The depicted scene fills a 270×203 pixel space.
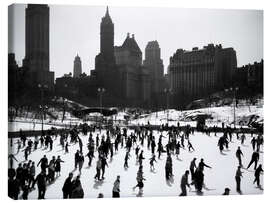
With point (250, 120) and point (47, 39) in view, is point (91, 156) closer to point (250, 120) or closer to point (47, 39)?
point (47, 39)

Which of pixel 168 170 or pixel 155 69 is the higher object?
pixel 155 69

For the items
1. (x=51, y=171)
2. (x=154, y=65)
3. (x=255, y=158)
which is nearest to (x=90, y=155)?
(x=51, y=171)

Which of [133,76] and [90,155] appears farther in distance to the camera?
[133,76]

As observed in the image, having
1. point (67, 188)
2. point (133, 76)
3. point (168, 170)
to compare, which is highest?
point (133, 76)

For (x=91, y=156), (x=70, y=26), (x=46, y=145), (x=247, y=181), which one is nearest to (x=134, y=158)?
(x=91, y=156)

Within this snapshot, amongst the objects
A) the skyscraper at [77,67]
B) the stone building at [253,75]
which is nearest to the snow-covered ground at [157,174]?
the stone building at [253,75]

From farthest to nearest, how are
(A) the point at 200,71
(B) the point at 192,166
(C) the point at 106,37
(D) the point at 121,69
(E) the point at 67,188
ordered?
(D) the point at 121,69
(A) the point at 200,71
(C) the point at 106,37
(B) the point at 192,166
(E) the point at 67,188

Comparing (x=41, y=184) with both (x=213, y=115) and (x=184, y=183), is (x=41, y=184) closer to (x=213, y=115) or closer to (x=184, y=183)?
(x=184, y=183)

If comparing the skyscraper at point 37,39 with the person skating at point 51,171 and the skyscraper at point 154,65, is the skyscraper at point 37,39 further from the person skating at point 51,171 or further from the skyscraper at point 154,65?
the skyscraper at point 154,65
